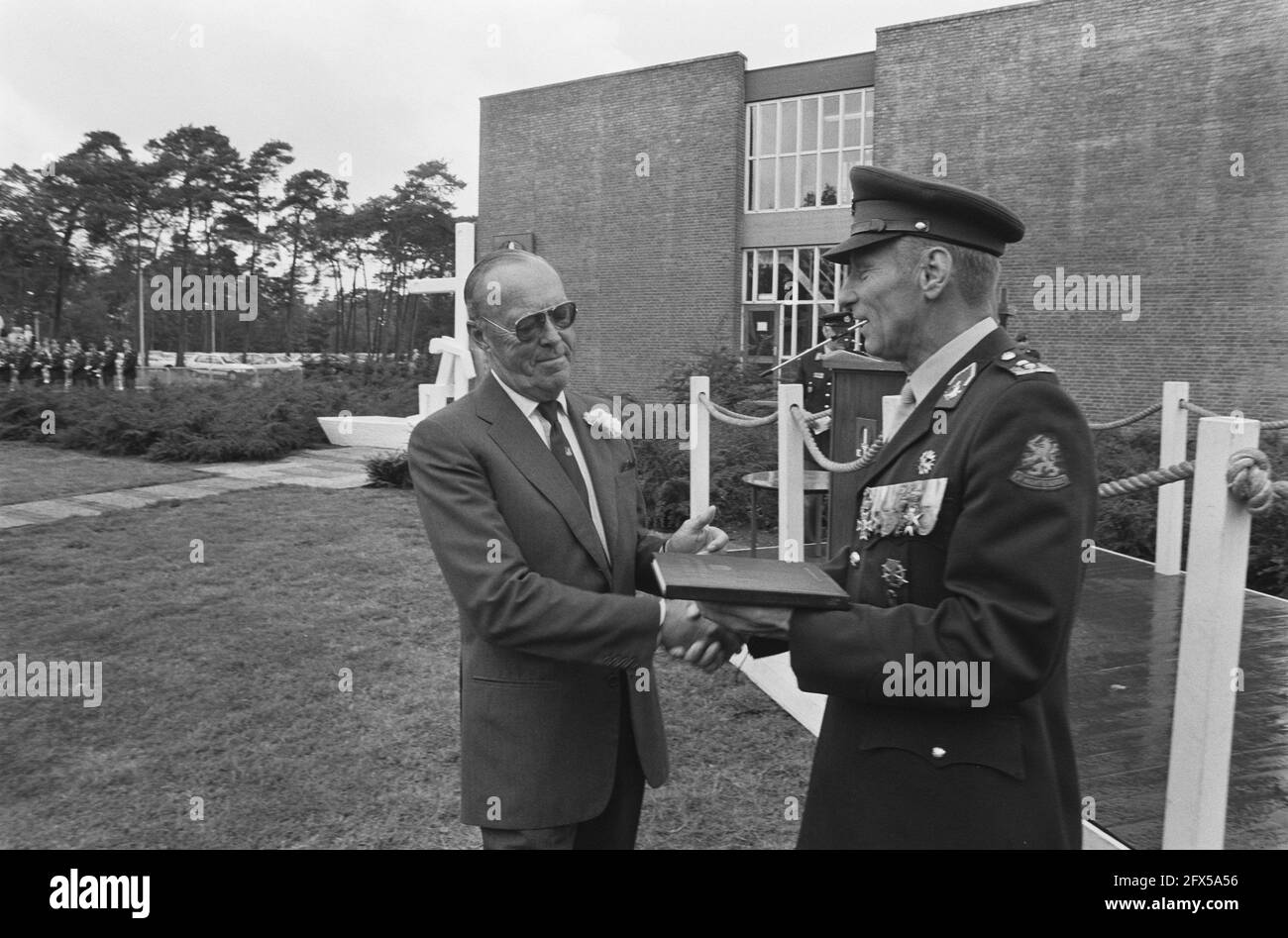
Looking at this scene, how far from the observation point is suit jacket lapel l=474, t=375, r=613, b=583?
225 centimetres

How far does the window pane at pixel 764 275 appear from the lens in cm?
2700

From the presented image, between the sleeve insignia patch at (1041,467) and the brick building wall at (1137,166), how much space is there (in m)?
21.7

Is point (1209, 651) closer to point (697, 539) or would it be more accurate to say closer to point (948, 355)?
point (948, 355)

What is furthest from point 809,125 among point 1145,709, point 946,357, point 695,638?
point 695,638

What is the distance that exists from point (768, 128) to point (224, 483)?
741 inches

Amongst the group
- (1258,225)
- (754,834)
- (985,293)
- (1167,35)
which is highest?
(1167,35)

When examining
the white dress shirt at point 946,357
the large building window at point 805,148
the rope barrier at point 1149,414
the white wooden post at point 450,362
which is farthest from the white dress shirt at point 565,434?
the large building window at point 805,148

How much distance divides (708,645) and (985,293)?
0.90 metres

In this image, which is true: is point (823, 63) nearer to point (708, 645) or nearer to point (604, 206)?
point (604, 206)

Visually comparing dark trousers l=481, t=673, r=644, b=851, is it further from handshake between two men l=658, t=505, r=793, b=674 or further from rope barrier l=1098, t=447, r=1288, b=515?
rope barrier l=1098, t=447, r=1288, b=515

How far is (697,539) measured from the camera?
101 inches

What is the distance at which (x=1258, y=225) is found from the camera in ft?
65.8

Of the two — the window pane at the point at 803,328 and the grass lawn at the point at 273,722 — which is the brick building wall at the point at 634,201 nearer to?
the window pane at the point at 803,328

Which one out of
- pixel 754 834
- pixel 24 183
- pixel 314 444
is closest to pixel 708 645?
pixel 754 834
